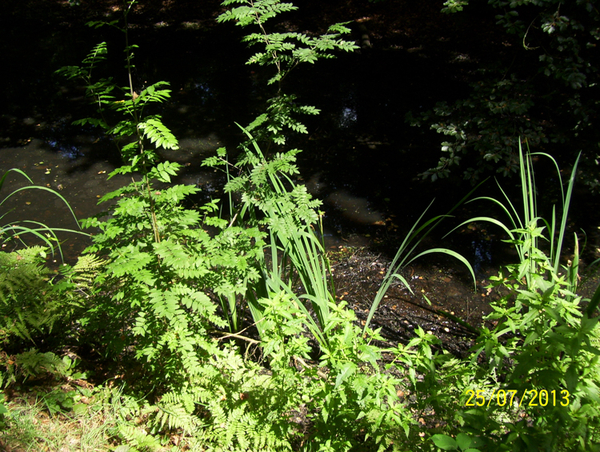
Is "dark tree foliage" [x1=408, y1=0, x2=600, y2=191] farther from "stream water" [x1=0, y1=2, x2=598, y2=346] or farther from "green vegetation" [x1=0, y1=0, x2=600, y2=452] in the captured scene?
"green vegetation" [x1=0, y1=0, x2=600, y2=452]

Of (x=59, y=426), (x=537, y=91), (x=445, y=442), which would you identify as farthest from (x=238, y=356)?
(x=537, y=91)

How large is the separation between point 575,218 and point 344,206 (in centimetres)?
214

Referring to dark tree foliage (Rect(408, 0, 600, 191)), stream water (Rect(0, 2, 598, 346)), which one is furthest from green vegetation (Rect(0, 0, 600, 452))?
dark tree foliage (Rect(408, 0, 600, 191))

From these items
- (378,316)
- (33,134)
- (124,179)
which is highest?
(33,134)

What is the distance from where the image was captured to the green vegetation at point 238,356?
1291mm

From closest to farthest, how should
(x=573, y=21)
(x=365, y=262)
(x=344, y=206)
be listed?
(x=573, y=21) < (x=365, y=262) < (x=344, y=206)

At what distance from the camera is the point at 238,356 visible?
192 centimetres

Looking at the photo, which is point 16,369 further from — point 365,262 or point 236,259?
point 365,262

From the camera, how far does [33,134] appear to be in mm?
5023

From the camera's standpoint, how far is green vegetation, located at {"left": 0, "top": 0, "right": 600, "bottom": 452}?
1291 millimetres

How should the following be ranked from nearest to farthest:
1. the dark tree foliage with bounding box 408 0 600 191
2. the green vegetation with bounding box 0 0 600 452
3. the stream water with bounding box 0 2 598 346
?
the green vegetation with bounding box 0 0 600 452 → the dark tree foliage with bounding box 408 0 600 191 → the stream water with bounding box 0 2 598 346

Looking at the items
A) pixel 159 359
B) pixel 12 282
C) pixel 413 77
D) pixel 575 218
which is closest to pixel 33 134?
pixel 12 282

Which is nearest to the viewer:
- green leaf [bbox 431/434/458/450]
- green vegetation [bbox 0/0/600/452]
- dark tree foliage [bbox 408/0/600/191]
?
green leaf [bbox 431/434/458/450]

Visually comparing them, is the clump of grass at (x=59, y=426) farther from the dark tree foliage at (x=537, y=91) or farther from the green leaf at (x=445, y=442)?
the dark tree foliage at (x=537, y=91)
